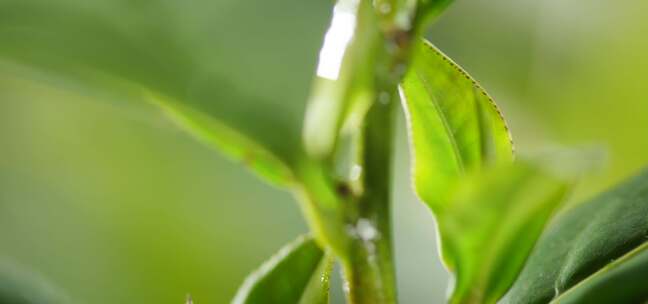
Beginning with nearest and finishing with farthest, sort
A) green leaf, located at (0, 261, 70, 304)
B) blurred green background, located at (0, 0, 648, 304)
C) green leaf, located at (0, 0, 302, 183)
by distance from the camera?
green leaf, located at (0, 0, 302, 183) < green leaf, located at (0, 261, 70, 304) < blurred green background, located at (0, 0, 648, 304)

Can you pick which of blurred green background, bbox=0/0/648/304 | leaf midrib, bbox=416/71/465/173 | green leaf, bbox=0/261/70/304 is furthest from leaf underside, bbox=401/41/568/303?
blurred green background, bbox=0/0/648/304

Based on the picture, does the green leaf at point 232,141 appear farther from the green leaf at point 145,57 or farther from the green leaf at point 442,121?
the green leaf at point 442,121

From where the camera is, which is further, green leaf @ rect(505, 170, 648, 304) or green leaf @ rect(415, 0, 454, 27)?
green leaf @ rect(505, 170, 648, 304)

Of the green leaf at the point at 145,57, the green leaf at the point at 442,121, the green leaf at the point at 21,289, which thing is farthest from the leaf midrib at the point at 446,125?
the green leaf at the point at 21,289

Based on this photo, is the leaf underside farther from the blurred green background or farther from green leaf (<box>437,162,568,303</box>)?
the blurred green background

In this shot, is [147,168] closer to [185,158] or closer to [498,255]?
[185,158]

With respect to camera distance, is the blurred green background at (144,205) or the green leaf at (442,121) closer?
the green leaf at (442,121)

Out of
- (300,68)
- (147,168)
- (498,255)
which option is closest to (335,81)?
(300,68)
